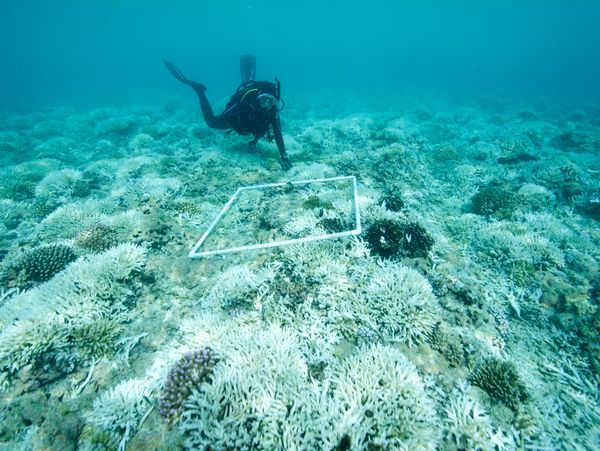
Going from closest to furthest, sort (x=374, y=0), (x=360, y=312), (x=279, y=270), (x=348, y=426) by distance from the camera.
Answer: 1. (x=348, y=426)
2. (x=360, y=312)
3. (x=279, y=270)
4. (x=374, y=0)

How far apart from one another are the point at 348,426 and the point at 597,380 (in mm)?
3753

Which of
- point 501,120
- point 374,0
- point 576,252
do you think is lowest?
point 501,120

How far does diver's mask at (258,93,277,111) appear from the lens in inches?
356

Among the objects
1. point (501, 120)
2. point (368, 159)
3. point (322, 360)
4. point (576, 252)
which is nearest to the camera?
point (322, 360)

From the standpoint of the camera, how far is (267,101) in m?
9.14

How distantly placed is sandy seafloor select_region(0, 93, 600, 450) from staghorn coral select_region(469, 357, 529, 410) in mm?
18

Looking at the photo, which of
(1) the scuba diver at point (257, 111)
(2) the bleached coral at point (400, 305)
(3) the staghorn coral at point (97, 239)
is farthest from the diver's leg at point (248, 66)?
(2) the bleached coral at point (400, 305)

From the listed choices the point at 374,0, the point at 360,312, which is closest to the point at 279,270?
the point at 360,312

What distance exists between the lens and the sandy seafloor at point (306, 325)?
2.99m

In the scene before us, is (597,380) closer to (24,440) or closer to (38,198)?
(24,440)

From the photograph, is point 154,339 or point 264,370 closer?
point 264,370

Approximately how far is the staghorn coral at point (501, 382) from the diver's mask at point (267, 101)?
897 cm

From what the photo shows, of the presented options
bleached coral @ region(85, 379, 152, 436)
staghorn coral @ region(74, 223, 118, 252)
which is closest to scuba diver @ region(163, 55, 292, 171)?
staghorn coral @ region(74, 223, 118, 252)

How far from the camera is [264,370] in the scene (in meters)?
3.24
